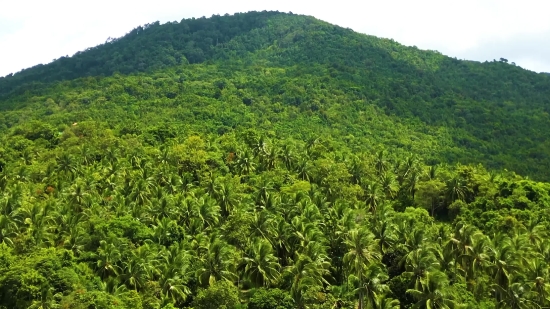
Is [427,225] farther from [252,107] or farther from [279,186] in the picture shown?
[252,107]

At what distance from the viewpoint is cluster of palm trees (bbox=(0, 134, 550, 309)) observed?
53.5 m

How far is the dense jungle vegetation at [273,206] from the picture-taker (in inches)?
2072

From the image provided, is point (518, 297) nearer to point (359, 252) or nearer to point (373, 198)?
point (359, 252)

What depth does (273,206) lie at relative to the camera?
70.1 metres

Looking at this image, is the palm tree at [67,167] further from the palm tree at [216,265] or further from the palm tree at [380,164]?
the palm tree at [380,164]

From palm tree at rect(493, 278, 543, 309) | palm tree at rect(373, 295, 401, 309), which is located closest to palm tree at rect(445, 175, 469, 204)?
palm tree at rect(493, 278, 543, 309)

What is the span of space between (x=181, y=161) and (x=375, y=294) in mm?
46683

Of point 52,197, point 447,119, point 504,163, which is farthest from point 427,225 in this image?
point 447,119

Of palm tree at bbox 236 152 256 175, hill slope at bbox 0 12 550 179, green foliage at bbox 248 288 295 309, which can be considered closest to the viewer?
green foliage at bbox 248 288 295 309

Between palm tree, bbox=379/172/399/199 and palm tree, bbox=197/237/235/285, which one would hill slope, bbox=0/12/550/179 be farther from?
palm tree, bbox=197/237/235/285

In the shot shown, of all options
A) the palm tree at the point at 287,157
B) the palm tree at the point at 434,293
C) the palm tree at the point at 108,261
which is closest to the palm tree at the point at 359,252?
the palm tree at the point at 434,293

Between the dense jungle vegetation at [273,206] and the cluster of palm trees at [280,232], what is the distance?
20 cm

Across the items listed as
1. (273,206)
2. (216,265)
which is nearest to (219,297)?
(216,265)

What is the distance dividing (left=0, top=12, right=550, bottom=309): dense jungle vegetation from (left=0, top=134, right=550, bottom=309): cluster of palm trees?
0.67ft
